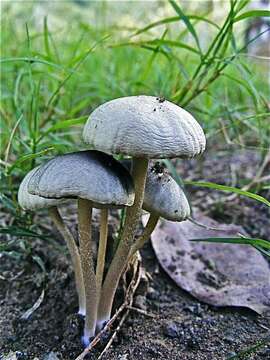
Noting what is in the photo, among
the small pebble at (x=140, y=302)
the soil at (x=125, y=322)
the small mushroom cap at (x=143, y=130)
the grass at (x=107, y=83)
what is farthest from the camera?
the grass at (x=107, y=83)

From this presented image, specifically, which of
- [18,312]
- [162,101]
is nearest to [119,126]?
[162,101]

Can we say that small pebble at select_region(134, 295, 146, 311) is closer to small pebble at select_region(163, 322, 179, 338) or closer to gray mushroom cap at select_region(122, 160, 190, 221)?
small pebble at select_region(163, 322, 179, 338)

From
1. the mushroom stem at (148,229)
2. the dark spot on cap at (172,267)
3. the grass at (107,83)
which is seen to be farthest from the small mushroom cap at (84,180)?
the dark spot on cap at (172,267)

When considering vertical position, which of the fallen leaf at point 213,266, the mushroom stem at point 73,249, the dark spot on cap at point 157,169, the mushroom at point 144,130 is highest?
the mushroom at point 144,130

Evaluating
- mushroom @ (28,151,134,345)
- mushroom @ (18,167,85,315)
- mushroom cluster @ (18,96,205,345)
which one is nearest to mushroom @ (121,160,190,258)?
mushroom cluster @ (18,96,205,345)

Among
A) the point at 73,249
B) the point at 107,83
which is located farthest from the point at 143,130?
the point at 107,83

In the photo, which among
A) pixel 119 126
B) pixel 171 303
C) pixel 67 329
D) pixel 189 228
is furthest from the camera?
pixel 189 228

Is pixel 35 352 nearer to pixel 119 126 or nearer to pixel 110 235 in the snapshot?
pixel 110 235

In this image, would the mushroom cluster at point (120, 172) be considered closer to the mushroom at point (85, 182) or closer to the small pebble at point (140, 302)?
the mushroom at point (85, 182)
